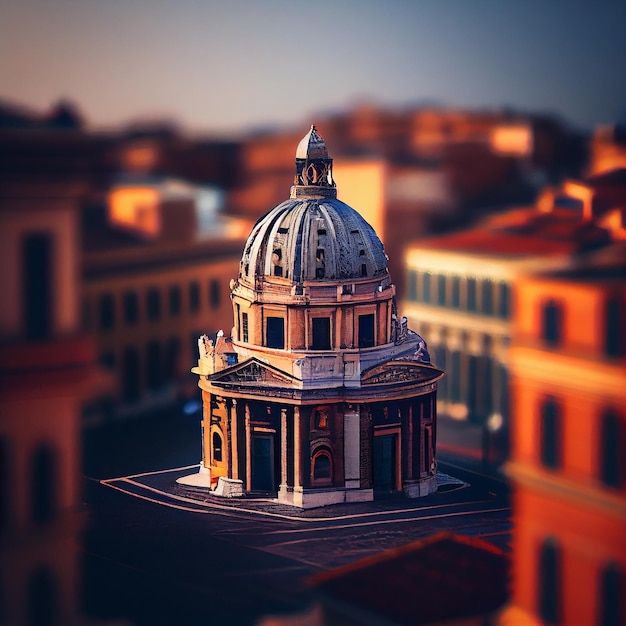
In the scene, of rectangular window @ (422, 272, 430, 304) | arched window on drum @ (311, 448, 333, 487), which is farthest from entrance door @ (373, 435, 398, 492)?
rectangular window @ (422, 272, 430, 304)

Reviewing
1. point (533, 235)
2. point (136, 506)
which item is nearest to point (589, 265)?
point (533, 235)

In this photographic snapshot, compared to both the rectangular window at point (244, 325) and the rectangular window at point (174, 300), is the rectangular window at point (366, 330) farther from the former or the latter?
the rectangular window at point (174, 300)

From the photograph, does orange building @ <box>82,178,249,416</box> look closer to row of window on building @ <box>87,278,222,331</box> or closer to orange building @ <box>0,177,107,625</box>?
row of window on building @ <box>87,278,222,331</box>

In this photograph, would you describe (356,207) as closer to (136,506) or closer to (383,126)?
(136,506)

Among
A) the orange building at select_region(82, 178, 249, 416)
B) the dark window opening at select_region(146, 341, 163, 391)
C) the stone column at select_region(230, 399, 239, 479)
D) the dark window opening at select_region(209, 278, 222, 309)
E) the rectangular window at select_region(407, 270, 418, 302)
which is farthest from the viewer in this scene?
the stone column at select_region(230, 399, 239, 479)

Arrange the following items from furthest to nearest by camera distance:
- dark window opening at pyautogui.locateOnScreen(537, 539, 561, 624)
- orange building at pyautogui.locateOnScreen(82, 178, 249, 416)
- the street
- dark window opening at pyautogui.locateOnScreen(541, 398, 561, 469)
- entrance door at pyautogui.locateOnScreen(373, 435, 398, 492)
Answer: entrance door at pyautogui.locateOnScreen(373, 435, 398, 492), the street, orange building at pyautogui.locateOnScreen(82, 178, 249, 416), dark window opening at pyautogui.locateOnScreen(537, 539, 561, 624), dark window opening at pyautogui.locateOnScreen(541, 398, 561, 469)

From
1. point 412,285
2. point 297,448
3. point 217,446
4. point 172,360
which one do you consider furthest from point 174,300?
point 217,446
